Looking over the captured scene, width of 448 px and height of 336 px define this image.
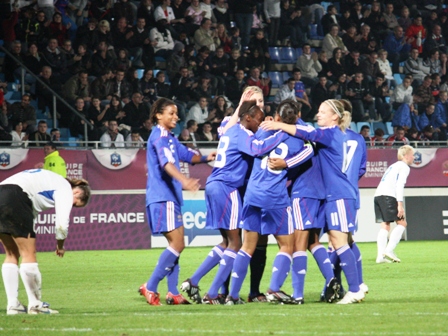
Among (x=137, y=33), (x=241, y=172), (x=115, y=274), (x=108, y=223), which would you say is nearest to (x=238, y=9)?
(x=137, y=33)

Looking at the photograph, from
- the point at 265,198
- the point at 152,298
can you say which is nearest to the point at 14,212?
the point at 152,298

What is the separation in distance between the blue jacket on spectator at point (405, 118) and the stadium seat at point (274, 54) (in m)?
3.98

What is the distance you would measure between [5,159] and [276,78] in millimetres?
10001

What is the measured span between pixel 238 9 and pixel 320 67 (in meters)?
3.03

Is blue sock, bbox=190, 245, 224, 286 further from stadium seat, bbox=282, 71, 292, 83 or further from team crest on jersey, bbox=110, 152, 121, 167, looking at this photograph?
stadium seat, bbox=282, 71, 292, 83

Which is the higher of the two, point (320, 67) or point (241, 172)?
point (320, 67)

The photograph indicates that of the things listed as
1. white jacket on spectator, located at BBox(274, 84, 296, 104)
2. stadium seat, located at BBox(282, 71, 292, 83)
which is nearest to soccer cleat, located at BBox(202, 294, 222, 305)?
white jacket on spectator, located at BBox(274, 84, 296, 104)

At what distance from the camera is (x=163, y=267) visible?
8.90m

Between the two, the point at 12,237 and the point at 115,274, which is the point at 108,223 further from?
the point at 12,237

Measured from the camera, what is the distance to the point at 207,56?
2364cm

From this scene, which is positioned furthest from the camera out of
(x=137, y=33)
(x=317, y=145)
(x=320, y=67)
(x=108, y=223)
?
(x=320, y=67)

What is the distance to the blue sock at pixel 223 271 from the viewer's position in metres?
8.84

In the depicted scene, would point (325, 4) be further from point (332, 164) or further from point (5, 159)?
point (332, 164)

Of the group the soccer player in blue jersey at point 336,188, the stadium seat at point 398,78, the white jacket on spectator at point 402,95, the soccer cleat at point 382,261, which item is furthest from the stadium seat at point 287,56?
the soccer player in blue jersey at point 336,188
